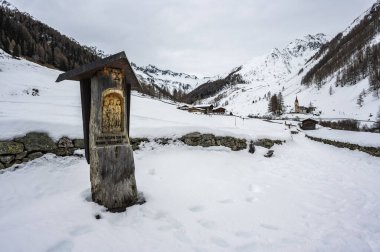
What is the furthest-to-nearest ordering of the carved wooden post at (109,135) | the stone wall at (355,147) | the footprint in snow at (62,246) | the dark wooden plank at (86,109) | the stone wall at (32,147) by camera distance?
the stone wall at (355,147), the stone wall at (32,147), the dark wooden plank at (86,109), the carved wooden post at (109,135), the footprint in snow at (62,246)

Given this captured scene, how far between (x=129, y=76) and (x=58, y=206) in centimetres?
259

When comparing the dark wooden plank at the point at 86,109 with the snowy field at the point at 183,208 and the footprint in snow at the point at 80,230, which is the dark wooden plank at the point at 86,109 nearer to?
the snowy field at the point at 183,208

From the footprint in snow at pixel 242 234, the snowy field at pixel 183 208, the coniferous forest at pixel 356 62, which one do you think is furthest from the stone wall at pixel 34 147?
the coniferous forest at pixel 356 62

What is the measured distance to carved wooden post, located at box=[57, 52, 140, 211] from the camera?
13.6 feet

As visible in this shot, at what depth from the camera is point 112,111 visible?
169 inches

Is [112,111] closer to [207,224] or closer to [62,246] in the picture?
[62,246]

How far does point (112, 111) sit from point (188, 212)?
7.46 feet

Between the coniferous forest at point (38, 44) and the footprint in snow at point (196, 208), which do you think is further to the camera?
the coniferous forest at point (38, 44)

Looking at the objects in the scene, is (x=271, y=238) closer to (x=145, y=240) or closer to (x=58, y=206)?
(x=145, y=240)

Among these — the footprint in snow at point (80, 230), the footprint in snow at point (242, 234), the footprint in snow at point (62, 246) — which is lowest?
the footprint in snow at point (242, 234)

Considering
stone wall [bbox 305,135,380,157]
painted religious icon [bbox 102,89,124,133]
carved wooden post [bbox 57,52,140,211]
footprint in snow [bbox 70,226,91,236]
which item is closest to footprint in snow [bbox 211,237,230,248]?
carved wooden post [bbox 57,52,140,211]

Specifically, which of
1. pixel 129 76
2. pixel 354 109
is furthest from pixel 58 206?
pixel 354 109

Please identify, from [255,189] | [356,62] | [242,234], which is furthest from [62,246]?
[356,62]

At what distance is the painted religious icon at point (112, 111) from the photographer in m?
4.23
